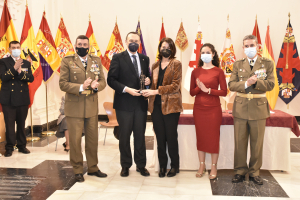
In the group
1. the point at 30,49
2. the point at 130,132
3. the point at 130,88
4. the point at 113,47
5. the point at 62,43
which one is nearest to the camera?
the point at 130,88

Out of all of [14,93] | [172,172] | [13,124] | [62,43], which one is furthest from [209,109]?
[62,43]

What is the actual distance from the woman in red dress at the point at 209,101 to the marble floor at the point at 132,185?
1.17 feet

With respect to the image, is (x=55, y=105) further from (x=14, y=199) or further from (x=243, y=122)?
(x=243, y=122)

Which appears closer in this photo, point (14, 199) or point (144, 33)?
point (14, 199)

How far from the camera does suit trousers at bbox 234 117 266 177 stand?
126 inches

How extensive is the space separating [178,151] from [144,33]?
4.83 metres

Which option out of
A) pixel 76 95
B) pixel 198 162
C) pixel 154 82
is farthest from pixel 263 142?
pixel 76 95

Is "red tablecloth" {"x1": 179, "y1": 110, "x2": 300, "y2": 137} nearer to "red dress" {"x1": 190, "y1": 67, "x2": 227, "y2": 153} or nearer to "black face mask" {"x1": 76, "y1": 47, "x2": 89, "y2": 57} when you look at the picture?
"red dress" {"x1": 190, "y1": 67, "x2": 227, "y2": 153}

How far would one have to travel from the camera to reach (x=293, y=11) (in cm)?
705

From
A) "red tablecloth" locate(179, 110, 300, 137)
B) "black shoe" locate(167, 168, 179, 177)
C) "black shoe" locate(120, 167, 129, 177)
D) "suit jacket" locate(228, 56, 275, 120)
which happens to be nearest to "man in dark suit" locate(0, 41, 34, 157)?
"black shoe" locate(120, 167, 129, 177)

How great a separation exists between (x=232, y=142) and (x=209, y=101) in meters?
0.73

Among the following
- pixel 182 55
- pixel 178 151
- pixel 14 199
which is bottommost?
pixel 14 199

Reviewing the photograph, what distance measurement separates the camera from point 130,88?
3.23 meters

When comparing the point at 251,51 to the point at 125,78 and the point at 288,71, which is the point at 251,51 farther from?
the point at 288,71
